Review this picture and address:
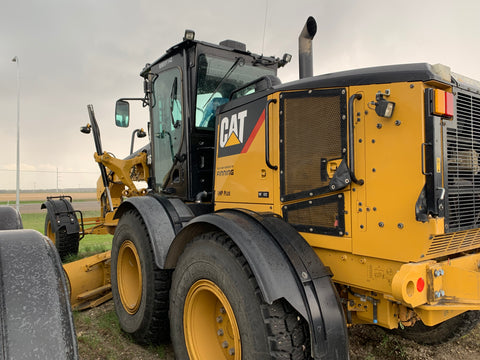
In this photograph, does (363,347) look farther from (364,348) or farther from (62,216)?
(62,216)

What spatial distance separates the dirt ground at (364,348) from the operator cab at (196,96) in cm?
157

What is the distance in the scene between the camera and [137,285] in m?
4.26

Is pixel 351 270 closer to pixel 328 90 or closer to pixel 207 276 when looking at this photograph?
pixel 207 276

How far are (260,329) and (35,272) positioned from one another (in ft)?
4.39

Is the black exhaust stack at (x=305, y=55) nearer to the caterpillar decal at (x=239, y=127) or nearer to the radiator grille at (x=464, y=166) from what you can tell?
the caterpillar decal at (x=239, y=127)

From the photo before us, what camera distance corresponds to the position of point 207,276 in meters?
2.66

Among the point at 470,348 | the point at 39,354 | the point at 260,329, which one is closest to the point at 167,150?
the point at 260,329

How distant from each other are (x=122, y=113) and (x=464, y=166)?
397 centimetres

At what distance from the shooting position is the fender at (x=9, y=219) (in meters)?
2.21

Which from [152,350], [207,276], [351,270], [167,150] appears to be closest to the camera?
[351,270]

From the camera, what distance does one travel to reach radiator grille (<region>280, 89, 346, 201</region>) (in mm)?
2404

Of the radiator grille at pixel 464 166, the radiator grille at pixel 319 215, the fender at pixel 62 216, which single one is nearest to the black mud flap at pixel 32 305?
the radiator grille at pixel 319 215

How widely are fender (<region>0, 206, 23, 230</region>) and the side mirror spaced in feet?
8.93

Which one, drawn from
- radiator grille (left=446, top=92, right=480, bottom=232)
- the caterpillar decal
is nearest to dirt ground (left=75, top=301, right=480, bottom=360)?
radiator grille (left=446, top=92, right=480, bottom=232)
